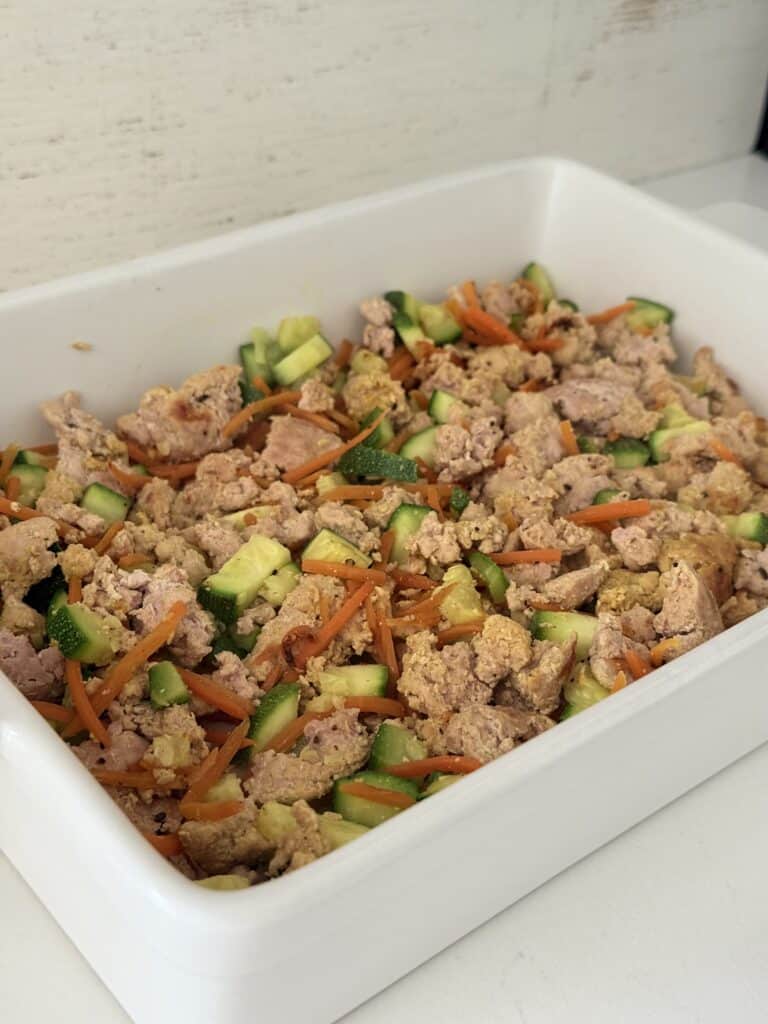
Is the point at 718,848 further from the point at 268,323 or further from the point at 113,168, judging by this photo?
the point at 113,168

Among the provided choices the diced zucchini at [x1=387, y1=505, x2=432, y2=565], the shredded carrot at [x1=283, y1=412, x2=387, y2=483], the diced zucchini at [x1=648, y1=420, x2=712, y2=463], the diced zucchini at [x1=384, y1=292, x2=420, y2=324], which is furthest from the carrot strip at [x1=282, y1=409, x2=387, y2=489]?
the diced zucchini at [x1=648, y1=420, x2=712, y2=463]

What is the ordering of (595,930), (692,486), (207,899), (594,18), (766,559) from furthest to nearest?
(594,18), (692,486), (766,559), (595,930), (207,899)

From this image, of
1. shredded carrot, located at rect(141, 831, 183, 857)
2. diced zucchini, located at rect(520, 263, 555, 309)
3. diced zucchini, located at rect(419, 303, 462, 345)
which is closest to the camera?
shredded carrot, located at rect(141, 831, 183, 857)

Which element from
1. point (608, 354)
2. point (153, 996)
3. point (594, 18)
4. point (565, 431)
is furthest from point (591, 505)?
point (594, 18)

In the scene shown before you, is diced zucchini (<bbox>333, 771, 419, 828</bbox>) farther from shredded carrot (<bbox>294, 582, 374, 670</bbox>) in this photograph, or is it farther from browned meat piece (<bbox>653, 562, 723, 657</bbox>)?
browned meat piece (<bbox>653, 562, 723, 657</bbox>)

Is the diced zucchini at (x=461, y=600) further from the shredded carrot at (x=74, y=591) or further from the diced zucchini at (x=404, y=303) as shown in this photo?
the diced zucchini at (x=404, y=303)

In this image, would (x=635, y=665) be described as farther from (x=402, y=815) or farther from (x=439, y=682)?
(x=402, y=815)
